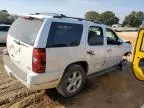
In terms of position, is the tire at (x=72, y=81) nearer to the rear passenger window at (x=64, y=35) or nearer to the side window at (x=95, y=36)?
the rear passenger window at (x=64, y=35)

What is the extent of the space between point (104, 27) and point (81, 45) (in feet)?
4.74

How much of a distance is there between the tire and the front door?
0.45m

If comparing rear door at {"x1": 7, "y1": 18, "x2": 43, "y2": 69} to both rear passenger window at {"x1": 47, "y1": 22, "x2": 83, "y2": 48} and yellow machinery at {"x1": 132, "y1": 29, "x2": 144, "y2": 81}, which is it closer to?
rear passenger window at {"x1": 47, "y1": 22, "x2": 83, "y2": 48}

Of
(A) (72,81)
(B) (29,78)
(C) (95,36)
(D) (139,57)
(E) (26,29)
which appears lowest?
(A) (72,81)

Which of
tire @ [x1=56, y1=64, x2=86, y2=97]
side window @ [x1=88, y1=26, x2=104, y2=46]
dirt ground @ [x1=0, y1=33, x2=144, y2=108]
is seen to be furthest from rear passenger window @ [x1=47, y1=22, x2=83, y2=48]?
dirt ground @ [x1=0, y1=33, x2=144, y2=108]

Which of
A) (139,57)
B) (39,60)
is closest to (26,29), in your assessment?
(39,60)

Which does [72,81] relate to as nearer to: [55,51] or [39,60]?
[55,51]

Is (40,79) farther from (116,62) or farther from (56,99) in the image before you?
(116,62)

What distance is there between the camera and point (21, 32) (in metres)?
5.45

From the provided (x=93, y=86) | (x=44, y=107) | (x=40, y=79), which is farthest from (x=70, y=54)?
(x=93, y=86)

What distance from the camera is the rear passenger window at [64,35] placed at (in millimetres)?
4941

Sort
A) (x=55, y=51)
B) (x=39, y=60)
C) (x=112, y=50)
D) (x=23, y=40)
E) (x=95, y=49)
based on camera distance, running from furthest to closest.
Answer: (x=112, y=50)
(x=95, y=49)
(x=23, y=40)
(x=55, y=51)
(x=39, y=60)

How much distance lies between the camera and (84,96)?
5879mm

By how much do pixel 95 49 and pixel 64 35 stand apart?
124 cm
